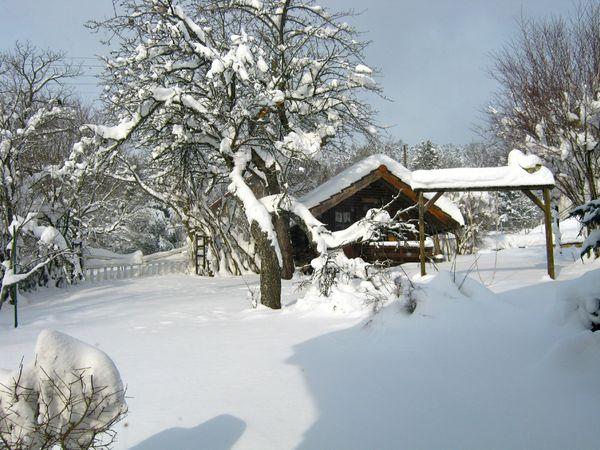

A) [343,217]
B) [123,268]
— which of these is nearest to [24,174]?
[123,268]

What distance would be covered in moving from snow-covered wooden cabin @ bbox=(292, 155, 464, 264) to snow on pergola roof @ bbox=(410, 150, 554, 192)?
2.91 meters

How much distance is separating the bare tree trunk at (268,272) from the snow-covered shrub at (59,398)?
603 cm

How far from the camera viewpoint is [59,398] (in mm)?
2180

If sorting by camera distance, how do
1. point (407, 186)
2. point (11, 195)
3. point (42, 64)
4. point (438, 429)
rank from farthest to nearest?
point (407, 186)
point (42, 64)
point (11, 195)
point (438, 429)

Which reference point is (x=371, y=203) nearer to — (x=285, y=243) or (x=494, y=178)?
(x=285, y=243)

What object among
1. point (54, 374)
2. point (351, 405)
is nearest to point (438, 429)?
point (351, 405)

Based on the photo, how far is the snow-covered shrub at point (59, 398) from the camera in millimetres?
→ 2102

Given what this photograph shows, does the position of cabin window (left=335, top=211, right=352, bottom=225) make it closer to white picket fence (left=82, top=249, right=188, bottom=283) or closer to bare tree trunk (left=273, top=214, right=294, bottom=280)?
bare tree trunk (left=273, top=214, right=294, bottom=280)

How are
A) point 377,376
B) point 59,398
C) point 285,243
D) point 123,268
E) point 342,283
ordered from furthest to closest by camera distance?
point 123,268 → point 285,243 → point 342,283 → point 377,376 → point 59,398

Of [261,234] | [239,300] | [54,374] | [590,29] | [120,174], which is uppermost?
[590,29]

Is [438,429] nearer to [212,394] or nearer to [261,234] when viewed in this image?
[212,394]

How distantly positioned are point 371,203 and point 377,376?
14541 millimetres

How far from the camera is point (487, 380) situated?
3.91 metres

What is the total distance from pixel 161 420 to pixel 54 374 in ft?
4.62
